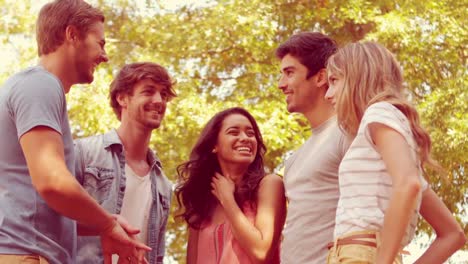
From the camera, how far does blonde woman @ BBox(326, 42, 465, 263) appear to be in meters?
3.07

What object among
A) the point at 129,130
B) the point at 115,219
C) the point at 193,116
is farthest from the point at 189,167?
the point at 193,116

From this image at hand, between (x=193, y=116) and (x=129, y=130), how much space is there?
6.92m

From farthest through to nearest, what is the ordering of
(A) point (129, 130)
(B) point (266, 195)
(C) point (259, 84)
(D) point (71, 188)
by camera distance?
(C) point (259, 84), (A) point (129, 130), (B) point (266, 195), (D) point (71, 188)

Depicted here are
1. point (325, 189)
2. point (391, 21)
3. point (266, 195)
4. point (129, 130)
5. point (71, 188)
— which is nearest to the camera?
point (71, 188)

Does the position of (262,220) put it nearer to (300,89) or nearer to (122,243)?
(300,89)

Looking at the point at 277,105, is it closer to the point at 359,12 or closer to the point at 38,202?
the point at 359,12

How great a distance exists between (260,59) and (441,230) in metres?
9.45

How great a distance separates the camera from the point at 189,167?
5445mm

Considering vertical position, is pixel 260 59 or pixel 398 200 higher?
pixel 260 59

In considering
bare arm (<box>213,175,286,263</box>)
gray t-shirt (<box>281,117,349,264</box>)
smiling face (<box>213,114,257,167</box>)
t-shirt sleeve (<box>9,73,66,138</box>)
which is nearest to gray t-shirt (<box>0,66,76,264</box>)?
t-shirt sleeve (<box>9,73,66,138</box>)

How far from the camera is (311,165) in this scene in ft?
13.9

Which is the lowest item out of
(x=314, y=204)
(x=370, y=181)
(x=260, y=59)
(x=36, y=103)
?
(x=314, y=204)

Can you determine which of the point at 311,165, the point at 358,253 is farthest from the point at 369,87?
the point at 311,165

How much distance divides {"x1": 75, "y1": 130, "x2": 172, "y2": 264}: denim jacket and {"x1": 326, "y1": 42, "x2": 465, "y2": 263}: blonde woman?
5.75 ft
